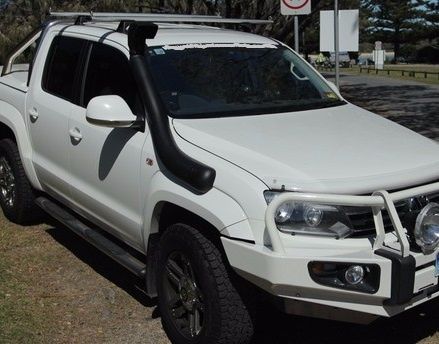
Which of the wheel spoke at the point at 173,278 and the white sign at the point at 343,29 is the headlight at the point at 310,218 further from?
the white sign at the point at 343,29

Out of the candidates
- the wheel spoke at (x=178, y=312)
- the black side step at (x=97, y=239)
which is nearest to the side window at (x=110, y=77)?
the black side step at (x=97, y=239)

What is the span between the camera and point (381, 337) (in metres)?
4.01

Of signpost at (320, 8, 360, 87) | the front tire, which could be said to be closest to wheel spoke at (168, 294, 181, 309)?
the front tire

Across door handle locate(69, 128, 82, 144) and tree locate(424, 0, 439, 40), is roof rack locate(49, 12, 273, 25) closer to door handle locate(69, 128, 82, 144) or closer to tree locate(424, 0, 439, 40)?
door handle locate(69, 128, 82, 144)

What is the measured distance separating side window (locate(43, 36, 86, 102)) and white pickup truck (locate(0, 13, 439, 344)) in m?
0.02

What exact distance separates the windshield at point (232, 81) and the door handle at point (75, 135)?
2.76ft

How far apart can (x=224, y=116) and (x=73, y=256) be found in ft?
7.28

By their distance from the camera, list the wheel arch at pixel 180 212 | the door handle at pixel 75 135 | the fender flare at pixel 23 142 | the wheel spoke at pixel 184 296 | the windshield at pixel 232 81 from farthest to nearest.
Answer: the fender flare at pixel 23 142 → the door handle at pixel 75 135 → the windshield at pixel 232 81 → the wheel spoke at pixel 184 296 → the wheel arch at pixel 180 212

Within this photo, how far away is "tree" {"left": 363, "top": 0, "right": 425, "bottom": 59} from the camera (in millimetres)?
79594

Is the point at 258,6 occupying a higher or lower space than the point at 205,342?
higher

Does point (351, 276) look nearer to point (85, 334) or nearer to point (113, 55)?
point (85, 334)

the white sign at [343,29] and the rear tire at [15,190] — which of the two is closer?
the rear tire at [15,190]

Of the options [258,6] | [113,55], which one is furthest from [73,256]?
[258,6]

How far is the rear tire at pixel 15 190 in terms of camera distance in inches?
229
